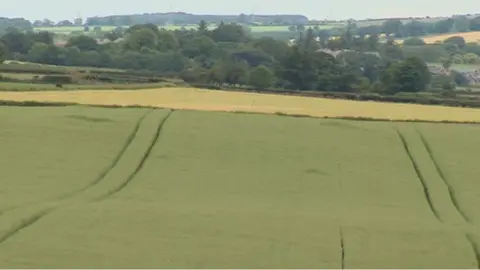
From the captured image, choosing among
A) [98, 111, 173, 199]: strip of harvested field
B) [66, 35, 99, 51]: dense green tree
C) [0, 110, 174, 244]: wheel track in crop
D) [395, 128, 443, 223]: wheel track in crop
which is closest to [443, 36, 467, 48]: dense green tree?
[66, 35, 99, 51]: dense green tree

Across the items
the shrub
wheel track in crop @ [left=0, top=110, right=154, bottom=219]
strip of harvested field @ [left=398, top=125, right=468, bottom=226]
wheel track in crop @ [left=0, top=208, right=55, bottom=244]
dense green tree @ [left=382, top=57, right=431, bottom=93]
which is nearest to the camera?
wheel track in crop @ [left=0, top=208, right=55, bottom=244]

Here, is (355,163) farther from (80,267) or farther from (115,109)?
(80,267)

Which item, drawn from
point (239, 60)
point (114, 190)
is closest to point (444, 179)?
point (114, 190)

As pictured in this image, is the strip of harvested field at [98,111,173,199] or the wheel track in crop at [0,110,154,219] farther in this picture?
the strip of harvested field at [98,111,173,199]

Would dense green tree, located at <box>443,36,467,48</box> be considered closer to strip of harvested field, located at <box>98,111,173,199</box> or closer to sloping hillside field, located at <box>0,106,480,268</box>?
sloping hillside field, located at <box>0,106,480,268</box>

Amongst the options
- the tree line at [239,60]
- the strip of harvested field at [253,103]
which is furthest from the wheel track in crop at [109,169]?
the tree line at [239,60]

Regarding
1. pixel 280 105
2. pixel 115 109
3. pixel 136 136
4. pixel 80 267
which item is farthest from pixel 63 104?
pixel 80 267
